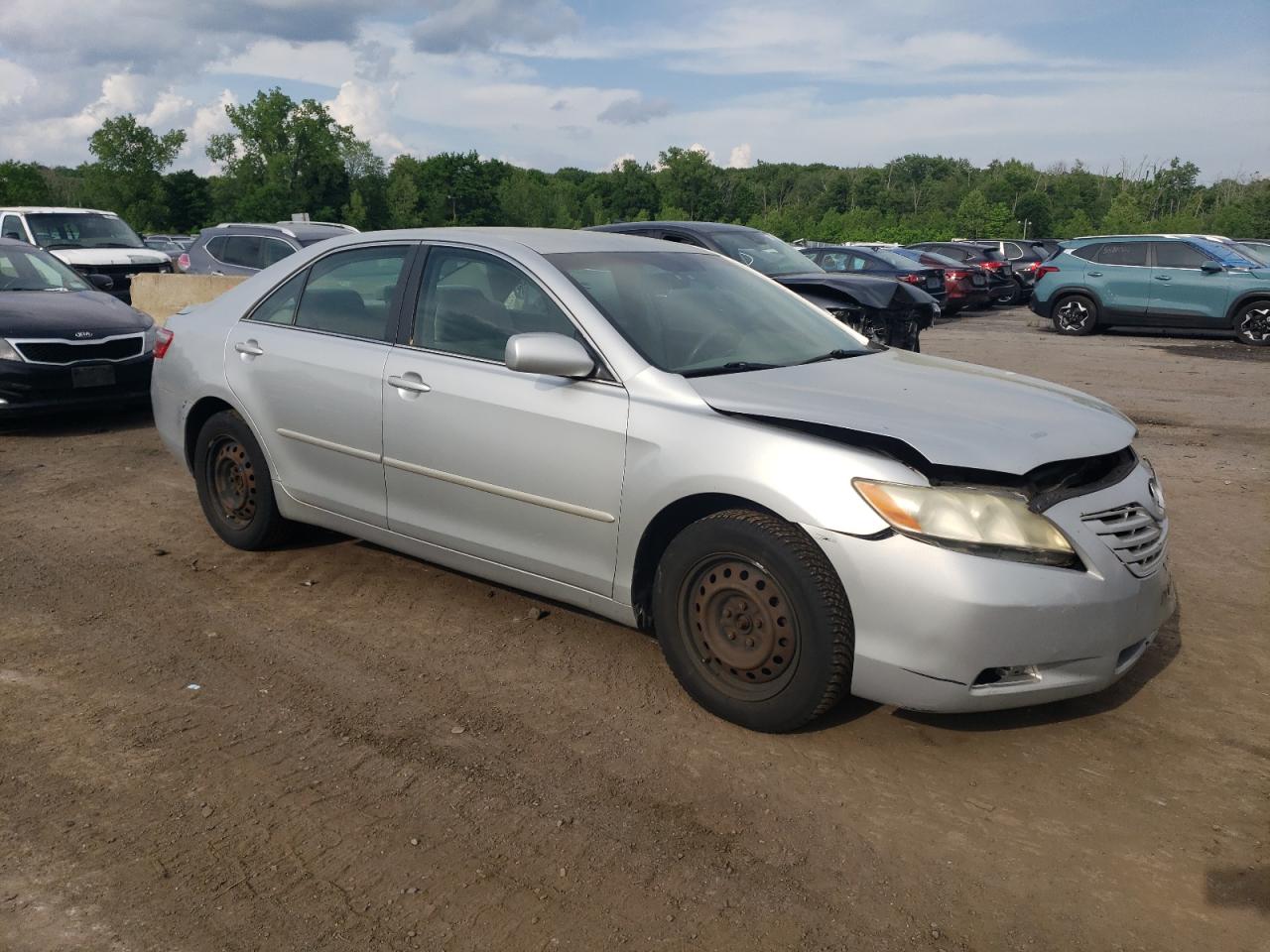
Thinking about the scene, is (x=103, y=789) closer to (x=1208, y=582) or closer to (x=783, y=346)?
(x=783, y=346)

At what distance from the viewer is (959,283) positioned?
74.3 feet

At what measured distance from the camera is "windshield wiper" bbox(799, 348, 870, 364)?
4.50 metres

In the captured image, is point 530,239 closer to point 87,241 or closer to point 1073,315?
point 87,241

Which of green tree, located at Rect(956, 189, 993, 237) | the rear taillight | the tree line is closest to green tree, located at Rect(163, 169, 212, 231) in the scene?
the tree line

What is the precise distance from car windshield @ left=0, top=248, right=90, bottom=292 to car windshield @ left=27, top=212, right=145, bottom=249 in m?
7.33

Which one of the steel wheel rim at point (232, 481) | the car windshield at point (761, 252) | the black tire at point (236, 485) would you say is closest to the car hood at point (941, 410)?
the black tire at point (236, 485)

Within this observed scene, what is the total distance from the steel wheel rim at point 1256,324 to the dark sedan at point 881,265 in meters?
5.59

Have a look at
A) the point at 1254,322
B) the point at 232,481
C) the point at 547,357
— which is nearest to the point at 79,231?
the point at 232,481

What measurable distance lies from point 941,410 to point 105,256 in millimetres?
16523

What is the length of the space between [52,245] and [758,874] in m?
17.3

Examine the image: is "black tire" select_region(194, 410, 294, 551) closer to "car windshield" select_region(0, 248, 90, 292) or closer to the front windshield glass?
"car windshield" select_region(0, 248, 90, 292)

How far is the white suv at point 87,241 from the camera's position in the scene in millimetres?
16438

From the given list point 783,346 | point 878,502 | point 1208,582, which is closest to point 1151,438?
point 1208,582

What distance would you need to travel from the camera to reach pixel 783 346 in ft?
15.0
